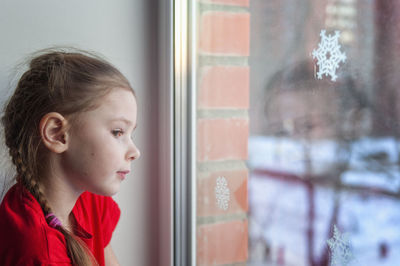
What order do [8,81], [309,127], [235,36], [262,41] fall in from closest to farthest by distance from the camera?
[309,127]
[262,41]
[235,36]
[8,81]

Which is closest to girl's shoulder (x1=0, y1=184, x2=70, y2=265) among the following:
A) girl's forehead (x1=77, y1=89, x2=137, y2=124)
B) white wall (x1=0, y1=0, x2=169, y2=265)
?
girl's forehead (x1=77, y1=89, x2=137, y2=124)

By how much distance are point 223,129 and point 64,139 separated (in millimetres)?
341

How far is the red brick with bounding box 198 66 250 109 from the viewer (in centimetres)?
77

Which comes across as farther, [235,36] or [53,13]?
[53,13]

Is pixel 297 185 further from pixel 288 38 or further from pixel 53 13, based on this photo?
pixel 53 13

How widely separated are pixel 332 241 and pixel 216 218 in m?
0.39

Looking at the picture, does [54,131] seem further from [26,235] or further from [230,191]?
[230,191]

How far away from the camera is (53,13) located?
2.97ft

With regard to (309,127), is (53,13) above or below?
above

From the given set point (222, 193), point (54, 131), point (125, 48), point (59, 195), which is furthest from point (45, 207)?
point (125, 48)

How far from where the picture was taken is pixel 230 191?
0.83 meters

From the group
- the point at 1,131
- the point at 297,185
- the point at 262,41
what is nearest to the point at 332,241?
the point at 297,185

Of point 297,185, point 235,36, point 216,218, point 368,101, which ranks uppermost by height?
point 235,36

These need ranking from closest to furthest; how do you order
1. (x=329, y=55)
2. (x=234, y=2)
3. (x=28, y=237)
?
(x=329, y=55) → (x=28, y=237) → (x=234, y=2)
